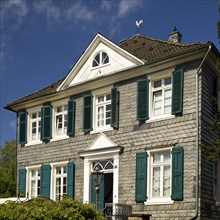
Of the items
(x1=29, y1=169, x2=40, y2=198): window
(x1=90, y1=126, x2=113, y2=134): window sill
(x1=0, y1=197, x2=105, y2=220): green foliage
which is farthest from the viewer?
(x1=29, y1=169, x2=40, y2=198): window

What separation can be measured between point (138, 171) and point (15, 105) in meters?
8.85

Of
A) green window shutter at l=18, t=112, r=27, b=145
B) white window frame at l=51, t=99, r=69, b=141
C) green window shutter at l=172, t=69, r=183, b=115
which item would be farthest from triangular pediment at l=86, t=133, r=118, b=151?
green window shutter at l=18, t=112, r=27, b=145

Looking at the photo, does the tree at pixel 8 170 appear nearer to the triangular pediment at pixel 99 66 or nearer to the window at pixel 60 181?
the window at pixel 60 181

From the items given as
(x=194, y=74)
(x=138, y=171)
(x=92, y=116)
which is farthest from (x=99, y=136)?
(x=194, y=74)

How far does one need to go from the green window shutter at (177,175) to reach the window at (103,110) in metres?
3.99

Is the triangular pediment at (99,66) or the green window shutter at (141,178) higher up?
the triangular pediment at (99,66)

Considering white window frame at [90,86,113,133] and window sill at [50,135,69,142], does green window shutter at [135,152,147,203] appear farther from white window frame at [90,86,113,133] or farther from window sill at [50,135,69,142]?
window sill at [50,135,69,142]

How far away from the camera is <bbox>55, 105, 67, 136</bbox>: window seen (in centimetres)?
2177

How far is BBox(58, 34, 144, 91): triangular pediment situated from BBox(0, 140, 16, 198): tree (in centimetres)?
2097

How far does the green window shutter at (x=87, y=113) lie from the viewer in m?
20.2

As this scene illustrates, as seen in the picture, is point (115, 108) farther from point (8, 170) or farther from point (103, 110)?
point (8, 170)

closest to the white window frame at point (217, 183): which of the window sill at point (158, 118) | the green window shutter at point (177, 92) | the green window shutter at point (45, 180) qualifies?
the window sill at point (158, 118)

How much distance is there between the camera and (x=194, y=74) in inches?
667

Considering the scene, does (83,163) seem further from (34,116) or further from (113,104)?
(34,116)
